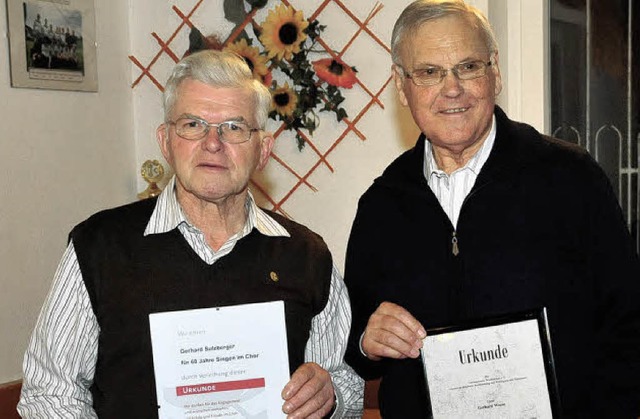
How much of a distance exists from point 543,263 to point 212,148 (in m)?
0.66

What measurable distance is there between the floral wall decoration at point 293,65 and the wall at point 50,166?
0.44m

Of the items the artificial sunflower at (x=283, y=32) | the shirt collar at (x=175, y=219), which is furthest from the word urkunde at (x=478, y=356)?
the artificial sunflower at (x=283, y=32)

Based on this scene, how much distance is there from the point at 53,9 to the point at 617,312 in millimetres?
1922

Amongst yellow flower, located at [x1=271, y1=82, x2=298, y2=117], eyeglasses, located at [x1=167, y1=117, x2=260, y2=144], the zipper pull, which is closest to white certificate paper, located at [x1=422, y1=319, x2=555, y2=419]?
the zipper pull

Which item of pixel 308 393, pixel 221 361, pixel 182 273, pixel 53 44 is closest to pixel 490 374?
pixel 308 393

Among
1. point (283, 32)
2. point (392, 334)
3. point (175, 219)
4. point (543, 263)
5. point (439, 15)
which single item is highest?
point (283, 32)

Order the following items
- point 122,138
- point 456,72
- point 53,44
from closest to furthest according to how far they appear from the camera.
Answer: point 456,72 → point 53,44 → point 122,138

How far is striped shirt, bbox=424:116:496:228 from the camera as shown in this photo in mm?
1635

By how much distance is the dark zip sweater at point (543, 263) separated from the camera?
1.52 metres

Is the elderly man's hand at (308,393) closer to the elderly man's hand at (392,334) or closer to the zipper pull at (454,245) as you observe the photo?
the elderly man's hand at (392,334)

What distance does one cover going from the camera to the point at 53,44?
2590 mm

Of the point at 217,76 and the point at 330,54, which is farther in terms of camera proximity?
the point at 330,54

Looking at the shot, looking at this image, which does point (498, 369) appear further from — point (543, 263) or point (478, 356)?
point (543, 263)

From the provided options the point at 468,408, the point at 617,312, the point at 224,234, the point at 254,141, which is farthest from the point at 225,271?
the point at 617,312
